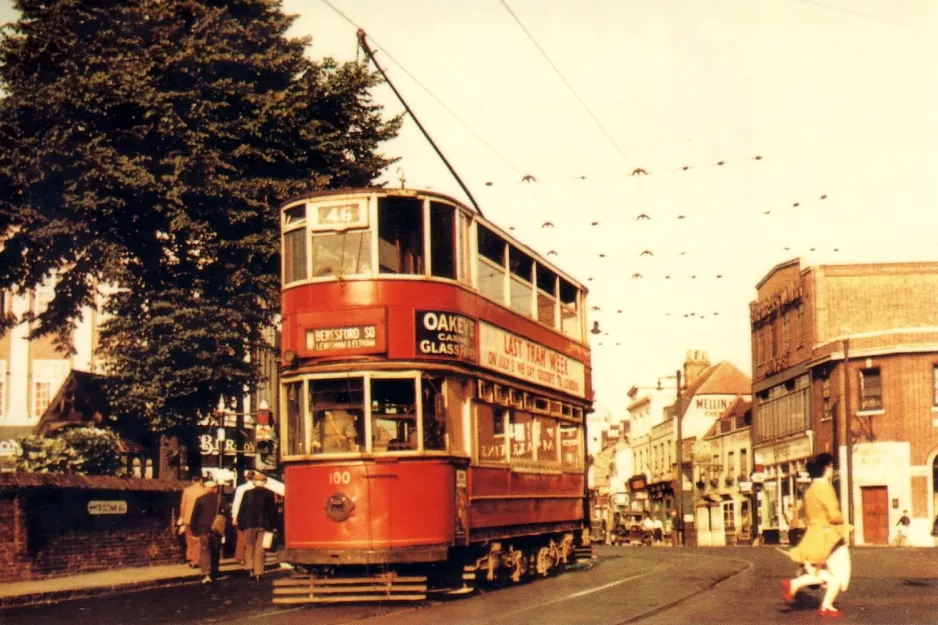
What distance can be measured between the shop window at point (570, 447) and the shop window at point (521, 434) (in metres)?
2.02

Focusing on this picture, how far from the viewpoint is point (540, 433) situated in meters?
20.8

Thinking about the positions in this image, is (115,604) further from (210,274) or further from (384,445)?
(210,274)

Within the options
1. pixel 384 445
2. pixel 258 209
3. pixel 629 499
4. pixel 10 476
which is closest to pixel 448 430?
pixel 384 445

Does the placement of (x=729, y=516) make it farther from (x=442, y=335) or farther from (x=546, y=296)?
(x=442, y=335)

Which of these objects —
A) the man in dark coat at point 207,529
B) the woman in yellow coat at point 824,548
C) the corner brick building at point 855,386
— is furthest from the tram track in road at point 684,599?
the corner brick building at point 855,386

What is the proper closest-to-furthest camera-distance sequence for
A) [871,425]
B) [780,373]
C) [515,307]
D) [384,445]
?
[384,445], [515,307], [871,425], [780,373]

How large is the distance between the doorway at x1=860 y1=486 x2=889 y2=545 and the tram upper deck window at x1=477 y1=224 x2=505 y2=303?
3435 cm

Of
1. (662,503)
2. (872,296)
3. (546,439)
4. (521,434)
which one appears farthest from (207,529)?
(662,503)

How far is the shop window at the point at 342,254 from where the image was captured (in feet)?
54.5

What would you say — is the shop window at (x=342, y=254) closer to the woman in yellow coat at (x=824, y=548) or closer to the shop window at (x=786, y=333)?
the woman in yellow coat at (x=824, y=548)

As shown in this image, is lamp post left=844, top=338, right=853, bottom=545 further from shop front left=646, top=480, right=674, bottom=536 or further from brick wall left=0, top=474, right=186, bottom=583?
shop front left=646, top=480, right=674, bottom=536

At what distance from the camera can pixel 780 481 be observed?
5894 centimetres

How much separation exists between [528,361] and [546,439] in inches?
66.5

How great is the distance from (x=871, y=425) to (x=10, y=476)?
3754cm
